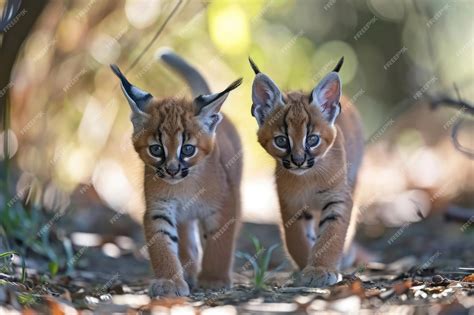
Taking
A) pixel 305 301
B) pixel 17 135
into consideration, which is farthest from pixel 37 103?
pixel 305 301

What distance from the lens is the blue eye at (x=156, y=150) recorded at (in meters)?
6.39

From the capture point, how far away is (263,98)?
6.66 metres

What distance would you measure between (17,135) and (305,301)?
5.27 metres

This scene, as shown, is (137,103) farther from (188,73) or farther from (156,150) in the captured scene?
(188,73)

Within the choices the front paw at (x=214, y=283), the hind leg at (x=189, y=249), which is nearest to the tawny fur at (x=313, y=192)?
the front paw at (x=214, y=283)

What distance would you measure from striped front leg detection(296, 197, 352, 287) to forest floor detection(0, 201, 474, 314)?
0.13 metres

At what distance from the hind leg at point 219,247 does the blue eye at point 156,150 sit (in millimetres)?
790

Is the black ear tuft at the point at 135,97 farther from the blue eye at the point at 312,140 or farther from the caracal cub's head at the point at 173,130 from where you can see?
the blue eye at the point at 312,140

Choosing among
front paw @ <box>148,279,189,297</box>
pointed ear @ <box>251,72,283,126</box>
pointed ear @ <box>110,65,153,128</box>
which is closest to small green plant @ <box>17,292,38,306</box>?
front paw @ <box>148,279,189,297</box>

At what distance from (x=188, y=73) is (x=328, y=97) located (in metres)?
1.97

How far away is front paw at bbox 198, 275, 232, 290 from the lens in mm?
6867

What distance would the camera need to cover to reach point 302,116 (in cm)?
644

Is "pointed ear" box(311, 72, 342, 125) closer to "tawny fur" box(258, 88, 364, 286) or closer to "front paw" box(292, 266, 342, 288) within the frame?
"tawny fur" box(258, 88, 364, 286)

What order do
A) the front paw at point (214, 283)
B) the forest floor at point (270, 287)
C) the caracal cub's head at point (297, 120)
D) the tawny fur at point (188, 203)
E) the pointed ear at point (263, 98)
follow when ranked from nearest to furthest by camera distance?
the forest floor at point (270, 287) → the caracal cub's head at point (297, 120) → the tawny fur at point (188, 203) → the pointed ear at point (263, 98) → the front paw at point (214, 283)
